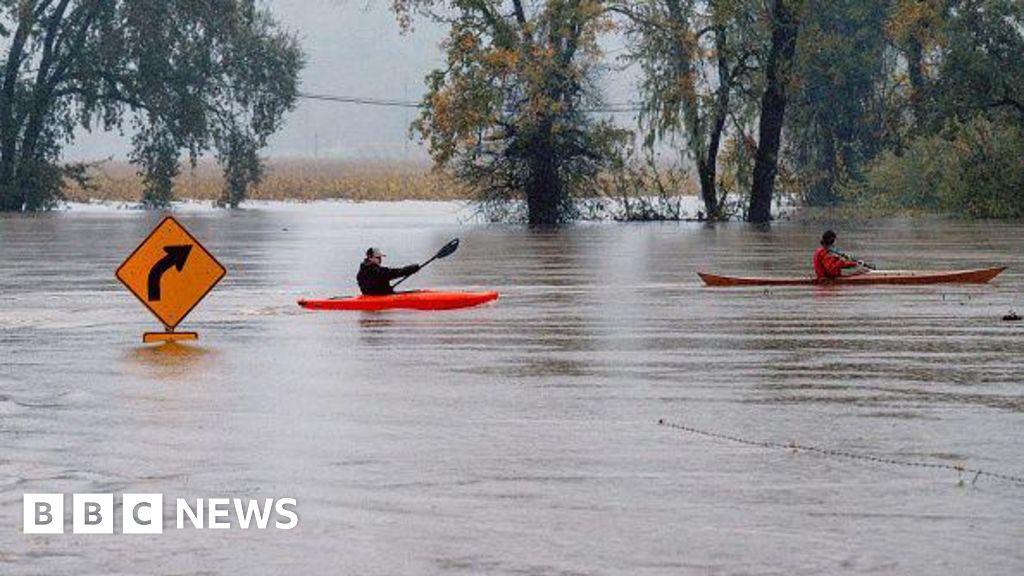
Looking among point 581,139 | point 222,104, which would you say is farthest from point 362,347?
point 222,104

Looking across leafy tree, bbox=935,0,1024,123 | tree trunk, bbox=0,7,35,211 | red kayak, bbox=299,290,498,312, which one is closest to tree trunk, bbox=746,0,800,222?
leafy tree, bbox=935,0,1024,123

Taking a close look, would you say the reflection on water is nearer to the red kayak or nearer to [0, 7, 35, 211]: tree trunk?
the red kayak

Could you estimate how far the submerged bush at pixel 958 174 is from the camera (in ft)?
250

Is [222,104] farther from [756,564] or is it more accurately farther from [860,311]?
[756,564]

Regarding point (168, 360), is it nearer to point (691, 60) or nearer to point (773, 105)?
point (691, 60)

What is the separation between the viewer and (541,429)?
53.6ft

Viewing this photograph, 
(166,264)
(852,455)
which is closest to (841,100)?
(166,264)

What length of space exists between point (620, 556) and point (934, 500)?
91.3 inches

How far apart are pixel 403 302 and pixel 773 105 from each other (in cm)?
4874

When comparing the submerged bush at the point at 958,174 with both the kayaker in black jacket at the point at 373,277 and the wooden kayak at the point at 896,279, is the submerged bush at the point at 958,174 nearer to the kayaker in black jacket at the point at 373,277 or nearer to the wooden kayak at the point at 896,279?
the wooden kayak at the point at 896,279

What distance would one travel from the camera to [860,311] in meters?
29.0

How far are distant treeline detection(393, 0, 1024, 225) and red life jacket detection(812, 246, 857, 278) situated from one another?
38.2m

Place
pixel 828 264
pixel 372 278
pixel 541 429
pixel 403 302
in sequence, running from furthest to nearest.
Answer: pixel 828 264 < pixel 372 278 < pixel 403 302 < pixel 541 429

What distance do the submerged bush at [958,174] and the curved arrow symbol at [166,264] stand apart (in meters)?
52.0
